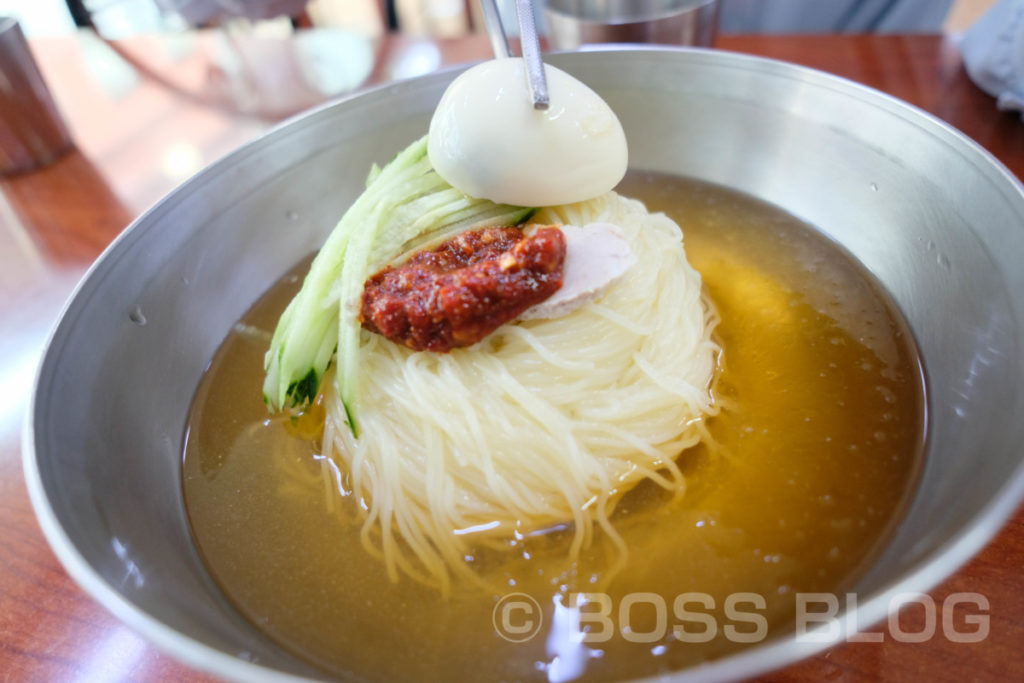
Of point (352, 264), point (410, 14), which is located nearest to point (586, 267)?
point (352, 264)

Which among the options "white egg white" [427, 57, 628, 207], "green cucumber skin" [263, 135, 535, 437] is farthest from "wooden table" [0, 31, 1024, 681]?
"white egg white" [427, 57, 628, 207]

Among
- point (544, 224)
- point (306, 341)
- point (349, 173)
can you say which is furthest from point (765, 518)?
point (349, 173)

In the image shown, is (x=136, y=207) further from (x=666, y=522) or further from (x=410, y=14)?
(x=410, y=14)

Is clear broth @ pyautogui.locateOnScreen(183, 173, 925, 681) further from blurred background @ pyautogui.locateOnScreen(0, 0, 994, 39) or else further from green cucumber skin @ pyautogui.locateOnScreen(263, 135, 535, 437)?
blurred background @ pyautogui.locateOnScreen(0, 0, 994, 39)

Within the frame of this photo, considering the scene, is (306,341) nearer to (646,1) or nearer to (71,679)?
(71,679)

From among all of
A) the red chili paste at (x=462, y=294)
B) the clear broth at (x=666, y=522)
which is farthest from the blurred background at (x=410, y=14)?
A: the clear broth at (x=666, y=522)

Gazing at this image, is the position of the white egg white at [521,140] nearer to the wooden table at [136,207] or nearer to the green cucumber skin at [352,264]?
the green cucumber skin at [352,264]
